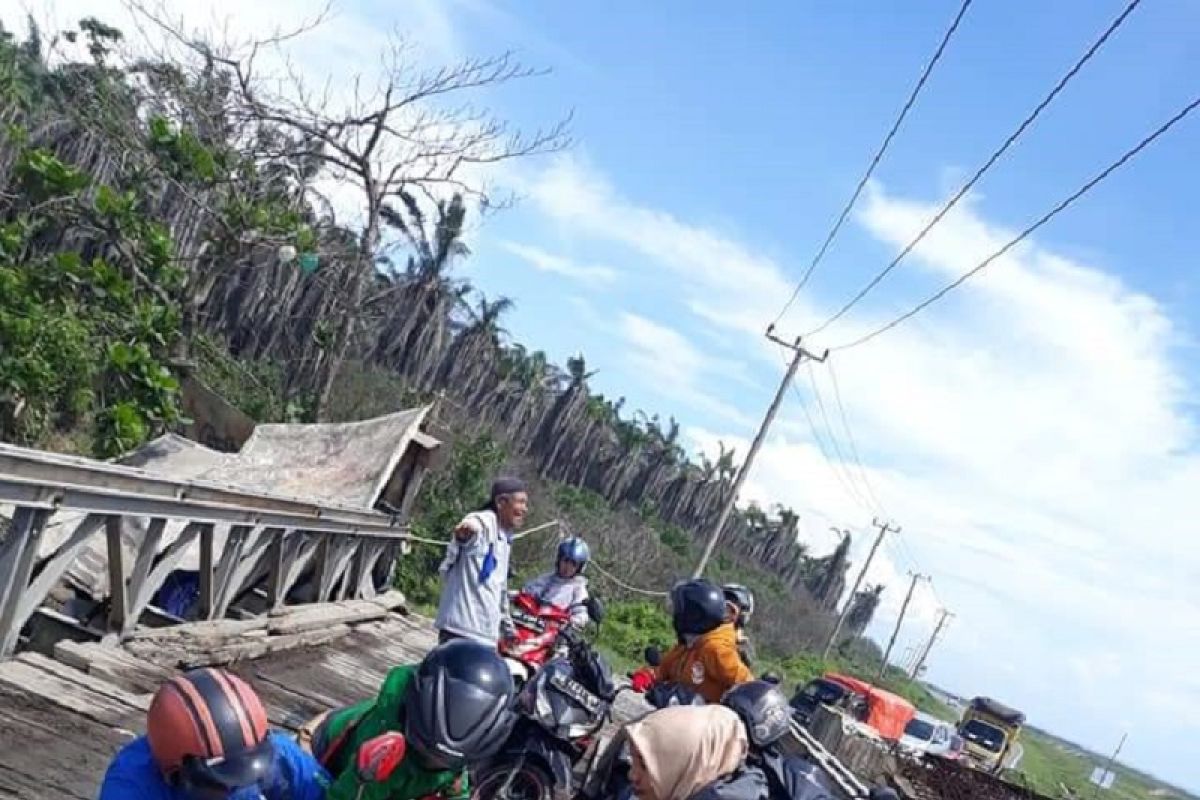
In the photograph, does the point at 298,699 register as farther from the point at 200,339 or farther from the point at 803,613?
the point at 803,613

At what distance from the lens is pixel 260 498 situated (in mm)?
7926

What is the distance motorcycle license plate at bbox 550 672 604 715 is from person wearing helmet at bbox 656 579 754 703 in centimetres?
49

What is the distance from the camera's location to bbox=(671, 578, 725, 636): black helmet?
241 inches

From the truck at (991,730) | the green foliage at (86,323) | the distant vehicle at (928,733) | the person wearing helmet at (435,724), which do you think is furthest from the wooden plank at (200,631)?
the truck at (991,730)

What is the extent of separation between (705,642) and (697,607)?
22 cm

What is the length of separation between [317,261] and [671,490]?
198 feet

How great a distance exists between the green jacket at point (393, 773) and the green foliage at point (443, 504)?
13.3m

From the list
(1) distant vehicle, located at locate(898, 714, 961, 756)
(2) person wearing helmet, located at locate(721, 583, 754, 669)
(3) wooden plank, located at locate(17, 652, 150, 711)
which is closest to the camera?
(3) wooden plank, located at locate(17, 652, 150, 711)

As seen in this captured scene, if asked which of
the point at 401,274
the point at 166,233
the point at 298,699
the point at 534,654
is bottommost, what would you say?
the point at 298,699

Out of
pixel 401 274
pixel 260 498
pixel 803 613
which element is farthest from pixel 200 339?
pixel 803 613

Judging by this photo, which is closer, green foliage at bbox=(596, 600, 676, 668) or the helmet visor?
the helmet visor

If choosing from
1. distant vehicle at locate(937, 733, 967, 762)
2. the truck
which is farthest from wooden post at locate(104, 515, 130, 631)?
the truck

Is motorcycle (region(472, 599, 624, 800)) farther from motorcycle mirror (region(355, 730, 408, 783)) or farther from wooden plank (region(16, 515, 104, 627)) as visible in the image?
motorcycle mirror (region(355, 730, 408, 783))

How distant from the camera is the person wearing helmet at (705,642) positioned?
6.10m
